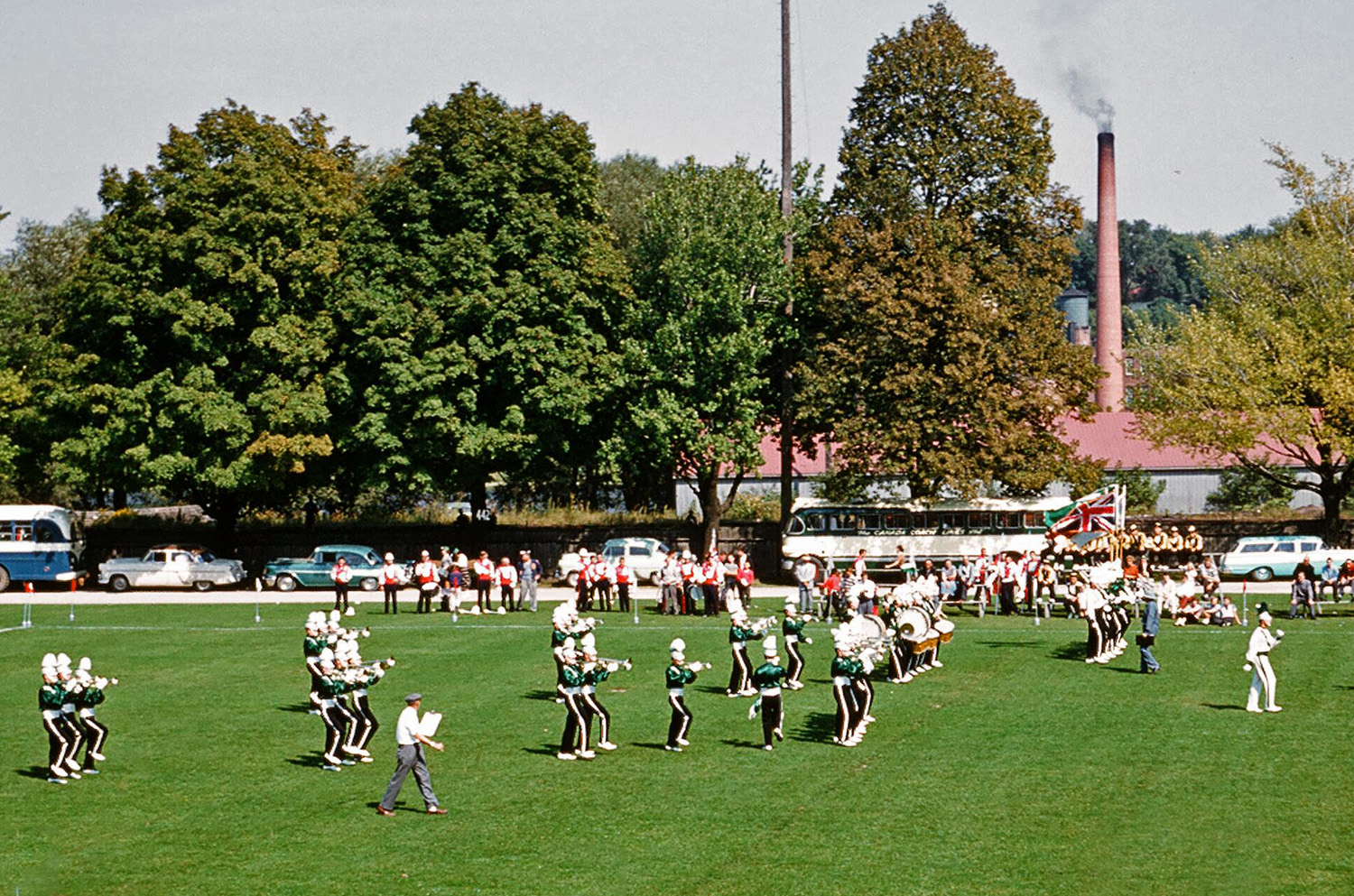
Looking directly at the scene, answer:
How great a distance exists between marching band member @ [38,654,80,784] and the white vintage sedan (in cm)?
3575

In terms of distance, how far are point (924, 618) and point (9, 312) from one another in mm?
47157

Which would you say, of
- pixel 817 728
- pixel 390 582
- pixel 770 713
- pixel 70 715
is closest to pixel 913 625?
pixel 817 728

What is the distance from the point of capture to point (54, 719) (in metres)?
24.8

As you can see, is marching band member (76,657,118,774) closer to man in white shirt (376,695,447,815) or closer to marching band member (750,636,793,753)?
man in white shirt (376,695,447,815)

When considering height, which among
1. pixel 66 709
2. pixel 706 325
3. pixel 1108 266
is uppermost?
pixel 1108 266

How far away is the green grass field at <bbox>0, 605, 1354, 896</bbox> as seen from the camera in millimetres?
19672

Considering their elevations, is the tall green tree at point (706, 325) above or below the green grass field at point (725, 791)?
above

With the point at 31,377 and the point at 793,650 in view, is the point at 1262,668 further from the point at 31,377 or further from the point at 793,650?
the point at 31,377

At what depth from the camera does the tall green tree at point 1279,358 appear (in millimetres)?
59500

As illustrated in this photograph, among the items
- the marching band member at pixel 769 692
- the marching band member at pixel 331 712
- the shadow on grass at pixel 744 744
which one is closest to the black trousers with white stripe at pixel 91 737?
the marching band member at pixel 331 712

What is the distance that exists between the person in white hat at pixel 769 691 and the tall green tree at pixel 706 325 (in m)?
30.1

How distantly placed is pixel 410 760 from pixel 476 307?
1434 inches

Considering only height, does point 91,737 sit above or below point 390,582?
below

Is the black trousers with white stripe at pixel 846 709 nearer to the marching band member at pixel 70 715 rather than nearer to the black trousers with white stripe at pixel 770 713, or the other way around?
the black trousers with white stripe at pixel 770 713
